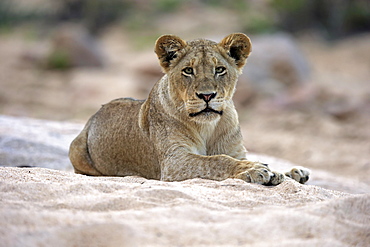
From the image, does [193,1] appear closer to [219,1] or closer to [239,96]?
[219,1]

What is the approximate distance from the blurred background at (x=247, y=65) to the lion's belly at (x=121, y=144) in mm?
3897

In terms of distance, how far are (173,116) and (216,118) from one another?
47cm

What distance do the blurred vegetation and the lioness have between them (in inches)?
657

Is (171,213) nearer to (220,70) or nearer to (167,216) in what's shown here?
(167,216)

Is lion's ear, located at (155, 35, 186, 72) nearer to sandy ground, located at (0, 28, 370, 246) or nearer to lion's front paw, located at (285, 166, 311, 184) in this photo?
sandy ground, located at (0, 28, 370, 246)

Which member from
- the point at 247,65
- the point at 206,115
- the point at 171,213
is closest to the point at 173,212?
the point at 171,213

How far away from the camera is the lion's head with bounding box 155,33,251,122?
4363 millimetres

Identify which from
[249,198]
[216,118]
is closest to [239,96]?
[216,118]

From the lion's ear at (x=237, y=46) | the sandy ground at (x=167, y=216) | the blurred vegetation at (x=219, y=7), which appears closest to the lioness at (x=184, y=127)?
the lion's ear at (x=237, y=46)

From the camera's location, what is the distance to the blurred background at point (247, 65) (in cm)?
1091

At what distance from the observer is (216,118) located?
4.40 m

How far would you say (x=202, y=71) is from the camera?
4.50 metres

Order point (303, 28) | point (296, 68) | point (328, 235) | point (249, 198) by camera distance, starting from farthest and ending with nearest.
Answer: point (303, 28), point (296, 68), point (249, 198), point (328, 235)

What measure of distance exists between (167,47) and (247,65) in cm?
958
